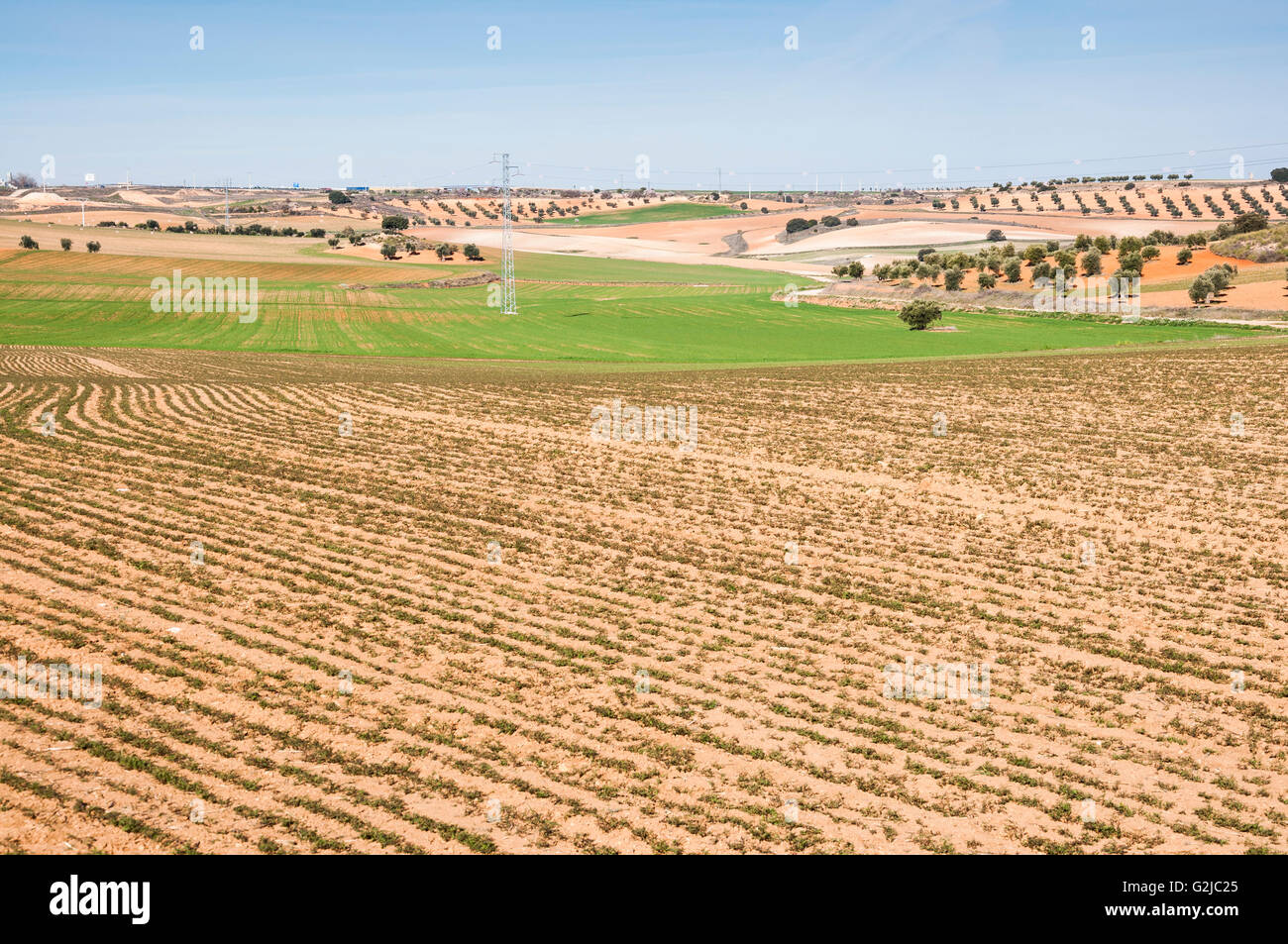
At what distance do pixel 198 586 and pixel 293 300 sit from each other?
92681 millimetres

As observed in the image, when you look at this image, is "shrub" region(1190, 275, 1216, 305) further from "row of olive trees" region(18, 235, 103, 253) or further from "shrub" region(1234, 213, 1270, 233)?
"row of olive trees" region(18, 235, 103, 253)

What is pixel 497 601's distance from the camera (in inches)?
744

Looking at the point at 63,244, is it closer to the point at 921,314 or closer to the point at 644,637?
the point at 921,314

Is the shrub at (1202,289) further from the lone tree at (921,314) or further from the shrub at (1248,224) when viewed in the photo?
the shrub at (1248,224)

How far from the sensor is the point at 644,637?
56.9 ft

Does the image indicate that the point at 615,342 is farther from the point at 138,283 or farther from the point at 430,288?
the point at 138,283

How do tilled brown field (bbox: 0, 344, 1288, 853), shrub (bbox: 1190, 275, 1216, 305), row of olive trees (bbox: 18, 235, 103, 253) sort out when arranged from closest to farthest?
tilled brown field (bbox: 0, 344, 1288, 853) < shrub (bbox: 1190, 275, 1216, 305) < row of olive trees (bbox: 18, 235, 103, 253)

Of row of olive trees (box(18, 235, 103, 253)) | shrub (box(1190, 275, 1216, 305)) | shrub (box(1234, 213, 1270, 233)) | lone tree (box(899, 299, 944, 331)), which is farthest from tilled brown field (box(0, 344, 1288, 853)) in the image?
row of olive trees (box(18, 235, 103, 253))

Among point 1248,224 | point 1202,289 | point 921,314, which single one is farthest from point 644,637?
point 1248,224

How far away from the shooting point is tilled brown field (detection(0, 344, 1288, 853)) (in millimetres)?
11695
